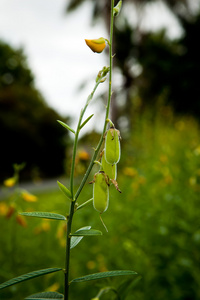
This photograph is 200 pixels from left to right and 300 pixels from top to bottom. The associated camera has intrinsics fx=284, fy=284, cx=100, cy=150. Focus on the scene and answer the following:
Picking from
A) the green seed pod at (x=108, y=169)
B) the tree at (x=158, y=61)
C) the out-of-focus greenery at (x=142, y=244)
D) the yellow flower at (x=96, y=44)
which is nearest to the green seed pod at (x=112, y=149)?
the green seed pod at (x=108, y=169)

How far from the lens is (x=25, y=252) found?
60.9 inches

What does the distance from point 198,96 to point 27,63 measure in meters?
10.7

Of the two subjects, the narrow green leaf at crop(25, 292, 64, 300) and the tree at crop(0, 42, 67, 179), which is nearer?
the narrow green leaf at crop(25, 292, 64, 300)

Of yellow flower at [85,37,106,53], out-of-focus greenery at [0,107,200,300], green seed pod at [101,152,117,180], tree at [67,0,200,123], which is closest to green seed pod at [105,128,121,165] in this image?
green seed pod at [101,152,117,180]

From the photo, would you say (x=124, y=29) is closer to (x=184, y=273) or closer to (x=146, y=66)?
(x=146, y=66)

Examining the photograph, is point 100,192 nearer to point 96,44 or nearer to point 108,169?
point 108,169

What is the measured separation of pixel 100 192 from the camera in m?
0.41

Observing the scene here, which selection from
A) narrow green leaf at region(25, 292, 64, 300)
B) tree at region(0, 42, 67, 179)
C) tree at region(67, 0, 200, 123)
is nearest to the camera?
narrow green leaf at region(25, 292, 64, 300)

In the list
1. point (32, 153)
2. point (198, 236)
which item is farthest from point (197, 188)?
point (32, 153)

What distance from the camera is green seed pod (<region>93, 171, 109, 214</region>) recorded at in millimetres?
409

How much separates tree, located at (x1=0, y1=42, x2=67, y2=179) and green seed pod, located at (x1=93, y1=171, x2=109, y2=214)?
961 cm

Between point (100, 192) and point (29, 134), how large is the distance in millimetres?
10933

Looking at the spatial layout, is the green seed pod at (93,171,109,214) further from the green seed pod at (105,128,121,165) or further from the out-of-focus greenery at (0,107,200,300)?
the out-of-focus greenery at (0,107,200,300)

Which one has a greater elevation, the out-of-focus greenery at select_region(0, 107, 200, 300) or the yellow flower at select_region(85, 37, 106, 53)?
the yellow flower at select_region(85, 37, 106, 53)
